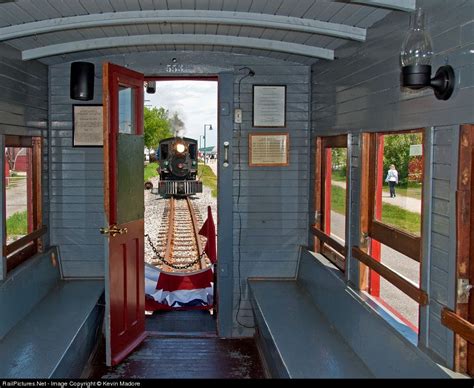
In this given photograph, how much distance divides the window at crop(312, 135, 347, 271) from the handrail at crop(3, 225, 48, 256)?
250 centimetres

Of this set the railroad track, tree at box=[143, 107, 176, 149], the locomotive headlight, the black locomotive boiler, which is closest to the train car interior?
the railroad track

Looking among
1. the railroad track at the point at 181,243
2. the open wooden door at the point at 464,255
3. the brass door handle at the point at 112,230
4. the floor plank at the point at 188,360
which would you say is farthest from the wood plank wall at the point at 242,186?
the open wooden door at the point at 464,255

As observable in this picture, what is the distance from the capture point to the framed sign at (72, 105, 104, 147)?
5.77m

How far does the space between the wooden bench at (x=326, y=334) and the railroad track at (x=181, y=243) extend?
130 inches

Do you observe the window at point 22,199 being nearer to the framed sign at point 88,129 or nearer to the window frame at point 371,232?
the framed sign at point 88,129

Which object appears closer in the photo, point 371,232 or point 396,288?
point 396,288

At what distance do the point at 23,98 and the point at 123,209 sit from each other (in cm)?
124

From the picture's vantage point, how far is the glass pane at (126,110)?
16.0 feet

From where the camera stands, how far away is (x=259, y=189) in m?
5.87

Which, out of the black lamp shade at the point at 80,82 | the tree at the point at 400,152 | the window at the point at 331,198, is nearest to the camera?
the tree at the point at 400,152

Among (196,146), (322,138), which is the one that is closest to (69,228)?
(322,138)

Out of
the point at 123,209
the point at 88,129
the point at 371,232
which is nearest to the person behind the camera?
the point at 371,232

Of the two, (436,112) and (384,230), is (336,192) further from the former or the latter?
(436,112)

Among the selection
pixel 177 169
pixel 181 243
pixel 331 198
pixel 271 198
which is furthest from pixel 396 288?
pixel 177 169
